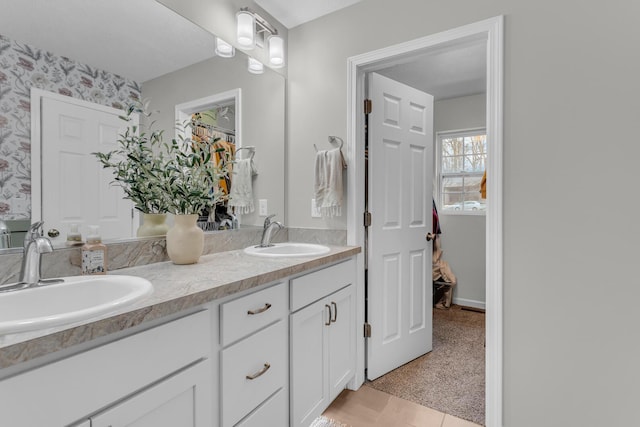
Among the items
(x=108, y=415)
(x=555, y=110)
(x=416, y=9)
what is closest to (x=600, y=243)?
(x=555, y=110)

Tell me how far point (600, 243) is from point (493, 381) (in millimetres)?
825

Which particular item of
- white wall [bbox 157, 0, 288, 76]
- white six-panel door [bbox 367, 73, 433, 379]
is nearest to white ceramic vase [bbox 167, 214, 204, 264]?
white wall [bbox 157, 0, 288, 76]

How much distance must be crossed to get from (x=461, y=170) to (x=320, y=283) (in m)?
2.81

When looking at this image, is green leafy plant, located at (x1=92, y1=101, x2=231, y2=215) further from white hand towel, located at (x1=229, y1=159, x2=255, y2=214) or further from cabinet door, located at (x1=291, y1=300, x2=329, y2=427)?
cabinet door, located at (x1=291, y1=300, x2=329, y2=427)

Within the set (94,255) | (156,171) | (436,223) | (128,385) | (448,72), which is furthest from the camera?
(436,223)

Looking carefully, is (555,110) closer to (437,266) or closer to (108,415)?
(108,415)

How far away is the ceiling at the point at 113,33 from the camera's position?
1090mm

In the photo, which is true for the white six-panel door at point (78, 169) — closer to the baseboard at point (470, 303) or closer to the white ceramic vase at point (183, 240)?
the white ceramic vase at point (183, 240)

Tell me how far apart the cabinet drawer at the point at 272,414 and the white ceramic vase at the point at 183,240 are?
26.7 inches

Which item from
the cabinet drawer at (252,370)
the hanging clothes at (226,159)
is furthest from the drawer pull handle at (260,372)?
the hanging clothes at (226,159)

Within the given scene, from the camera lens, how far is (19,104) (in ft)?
3.45

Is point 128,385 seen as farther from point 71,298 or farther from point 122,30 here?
point 122,30

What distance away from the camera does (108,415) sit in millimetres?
745

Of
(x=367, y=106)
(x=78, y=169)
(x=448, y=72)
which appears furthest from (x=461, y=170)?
(x=78, y=169)
